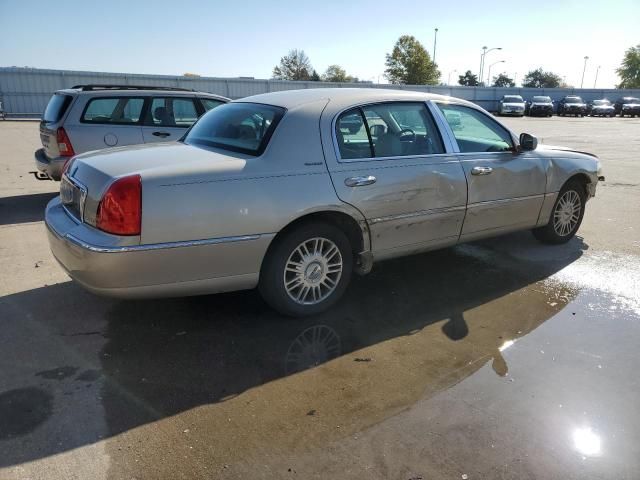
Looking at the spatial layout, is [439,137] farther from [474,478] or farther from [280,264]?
[474,478]

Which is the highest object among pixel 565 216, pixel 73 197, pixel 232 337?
pixel 73 197

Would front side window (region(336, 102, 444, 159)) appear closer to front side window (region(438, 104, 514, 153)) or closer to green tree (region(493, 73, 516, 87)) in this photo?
front side window (region(438, 104, 514, 153))

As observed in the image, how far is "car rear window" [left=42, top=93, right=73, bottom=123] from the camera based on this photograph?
7238 millimetres

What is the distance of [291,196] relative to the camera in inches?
138

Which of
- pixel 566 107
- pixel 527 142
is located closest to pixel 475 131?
pixel 527 142

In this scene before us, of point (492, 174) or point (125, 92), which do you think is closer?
point (492, 174)

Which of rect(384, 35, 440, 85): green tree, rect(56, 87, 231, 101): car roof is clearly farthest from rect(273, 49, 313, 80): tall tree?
rect(56, 87, 231, 101): car roof

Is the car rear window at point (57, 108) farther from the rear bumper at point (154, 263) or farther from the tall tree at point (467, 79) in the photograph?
the tall tree at point (467, 79)

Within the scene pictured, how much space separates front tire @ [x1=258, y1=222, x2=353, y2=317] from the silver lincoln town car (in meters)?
0.01

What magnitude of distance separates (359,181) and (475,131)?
1.68 metres

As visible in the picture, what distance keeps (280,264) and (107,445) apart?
160cm

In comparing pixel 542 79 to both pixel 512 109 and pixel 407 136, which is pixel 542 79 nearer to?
pixel 512 109

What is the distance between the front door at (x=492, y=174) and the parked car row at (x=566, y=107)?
35813 millimetres

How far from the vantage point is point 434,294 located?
4.48 meters
